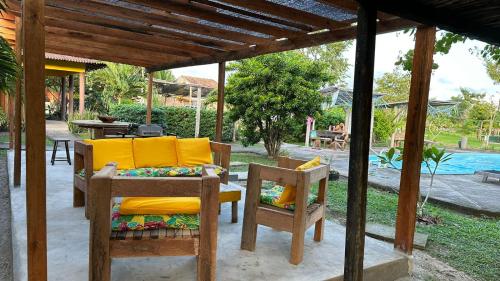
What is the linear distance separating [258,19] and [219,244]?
2.28 m

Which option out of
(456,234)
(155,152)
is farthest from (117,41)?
(456,234)

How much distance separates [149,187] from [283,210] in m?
1.35

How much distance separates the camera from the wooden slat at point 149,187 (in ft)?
6.61

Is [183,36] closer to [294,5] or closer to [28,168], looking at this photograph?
[294,5]

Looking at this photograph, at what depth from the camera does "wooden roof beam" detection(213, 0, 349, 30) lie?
3.11 meters

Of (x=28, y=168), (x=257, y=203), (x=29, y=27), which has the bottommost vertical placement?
(x=257, y=203)

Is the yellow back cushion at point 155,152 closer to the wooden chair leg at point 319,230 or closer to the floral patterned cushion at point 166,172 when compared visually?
the floral patterned cushion at point 166,172

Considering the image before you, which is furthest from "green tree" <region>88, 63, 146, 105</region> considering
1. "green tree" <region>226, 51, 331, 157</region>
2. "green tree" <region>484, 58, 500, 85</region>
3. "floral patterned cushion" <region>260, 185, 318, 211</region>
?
"green tree" <region>484, 58, 500, 85</region>

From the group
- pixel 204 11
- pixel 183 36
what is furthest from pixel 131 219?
pixel 183 36

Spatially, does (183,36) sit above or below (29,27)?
above

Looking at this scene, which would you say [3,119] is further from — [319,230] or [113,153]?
[319,230]

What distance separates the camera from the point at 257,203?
10.0ft

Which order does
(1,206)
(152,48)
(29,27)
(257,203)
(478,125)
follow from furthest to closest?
(478,125)
(152,48)
(1,206)
(257,203)
(29,27)

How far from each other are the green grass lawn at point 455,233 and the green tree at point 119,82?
14.3 metres
